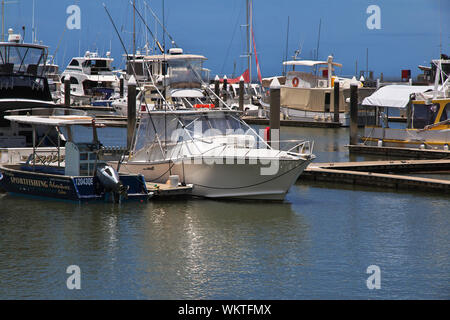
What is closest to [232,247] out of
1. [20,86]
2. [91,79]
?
[20,86]

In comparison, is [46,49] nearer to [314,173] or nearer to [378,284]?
[314,173]

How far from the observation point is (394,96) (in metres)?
37.1

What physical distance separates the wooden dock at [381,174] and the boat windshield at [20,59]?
10735 millimetres

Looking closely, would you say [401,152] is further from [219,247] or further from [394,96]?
[219,247]

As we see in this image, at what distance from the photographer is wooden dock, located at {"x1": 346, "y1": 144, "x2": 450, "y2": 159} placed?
32969 millimetres

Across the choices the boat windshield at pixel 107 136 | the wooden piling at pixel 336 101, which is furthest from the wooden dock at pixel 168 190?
the wooden piling at pixel 336 101

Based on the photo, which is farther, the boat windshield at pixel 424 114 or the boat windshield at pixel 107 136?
the boat windshield at pixel 107 136

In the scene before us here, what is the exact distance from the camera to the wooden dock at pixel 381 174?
82.7 feet

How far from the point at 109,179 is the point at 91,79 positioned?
198 ft

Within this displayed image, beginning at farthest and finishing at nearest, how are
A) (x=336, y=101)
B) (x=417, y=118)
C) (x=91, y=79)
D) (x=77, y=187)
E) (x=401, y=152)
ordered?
(x=91, y=79)
(x=336, y=101)
(x=417, y=118)
(x=401, y=152)
(x=77, y=187)

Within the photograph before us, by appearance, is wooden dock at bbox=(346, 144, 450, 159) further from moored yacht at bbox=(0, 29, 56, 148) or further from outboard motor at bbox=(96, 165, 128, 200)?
outboard motor at bbox=(96, 165, 128, 200)

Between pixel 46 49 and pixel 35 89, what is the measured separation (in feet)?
7.36

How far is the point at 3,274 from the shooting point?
1583 centimetres

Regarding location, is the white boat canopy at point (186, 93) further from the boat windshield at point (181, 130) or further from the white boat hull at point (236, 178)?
the white boat hull at point (236, 178)
